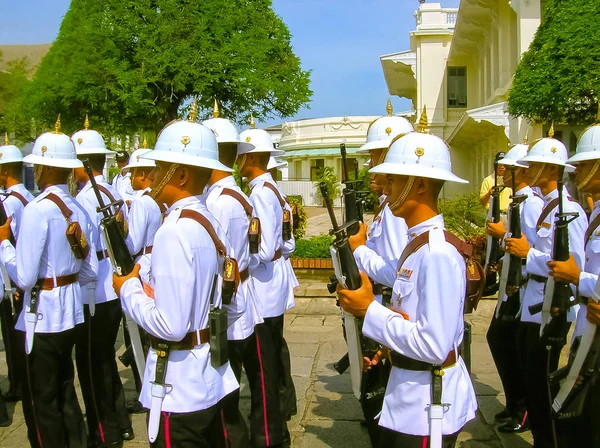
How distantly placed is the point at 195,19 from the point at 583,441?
63.4 feet

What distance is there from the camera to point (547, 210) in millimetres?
4703

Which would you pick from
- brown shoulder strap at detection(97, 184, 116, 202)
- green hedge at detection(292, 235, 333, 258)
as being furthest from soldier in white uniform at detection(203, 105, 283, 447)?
green hedge at detection(292, 235, 333, 258)

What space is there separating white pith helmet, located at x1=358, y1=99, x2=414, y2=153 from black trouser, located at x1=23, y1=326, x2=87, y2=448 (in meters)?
2.61

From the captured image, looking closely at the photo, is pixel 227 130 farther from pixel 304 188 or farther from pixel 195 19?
pixel 304 188

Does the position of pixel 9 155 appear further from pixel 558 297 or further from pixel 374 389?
pixel 558 297

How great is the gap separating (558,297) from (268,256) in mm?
2048

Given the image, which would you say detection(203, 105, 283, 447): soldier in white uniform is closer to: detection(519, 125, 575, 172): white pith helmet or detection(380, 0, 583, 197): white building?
detection(519, 125, 575, 172): white pith helmet

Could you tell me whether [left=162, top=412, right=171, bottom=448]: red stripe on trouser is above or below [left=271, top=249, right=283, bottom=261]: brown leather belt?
below

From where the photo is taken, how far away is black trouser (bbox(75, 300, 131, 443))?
4.97m

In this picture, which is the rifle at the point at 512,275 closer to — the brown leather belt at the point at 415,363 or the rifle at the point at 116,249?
the brown leather belt at the point at 415,363

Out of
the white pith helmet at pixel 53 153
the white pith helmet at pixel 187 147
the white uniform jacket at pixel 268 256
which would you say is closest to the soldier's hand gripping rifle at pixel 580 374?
the white pith helmet at pixel 187 147

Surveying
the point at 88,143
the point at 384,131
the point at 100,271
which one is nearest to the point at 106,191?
the point at 100,271

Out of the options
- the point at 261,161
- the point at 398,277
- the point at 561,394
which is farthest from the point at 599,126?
the point at 261,161

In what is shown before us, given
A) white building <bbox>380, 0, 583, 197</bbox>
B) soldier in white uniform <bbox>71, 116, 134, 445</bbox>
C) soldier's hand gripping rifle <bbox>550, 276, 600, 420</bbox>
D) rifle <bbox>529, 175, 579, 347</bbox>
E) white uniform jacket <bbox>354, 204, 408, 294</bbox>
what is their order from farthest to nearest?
1. white building <bbox>380, 0, 583, 197</bbox>
2. soldier in white uniform <bbox>71, 116, 134, 445</bbox>
3. white uniform jacket <bbox>354, 204, 408, 294</bbox>
4. rifle <bbox>529, 175, 579, 347</bbox>
5. soldier's hand gripping rifle <bbox>550, 276, 600, 420</bbox>
